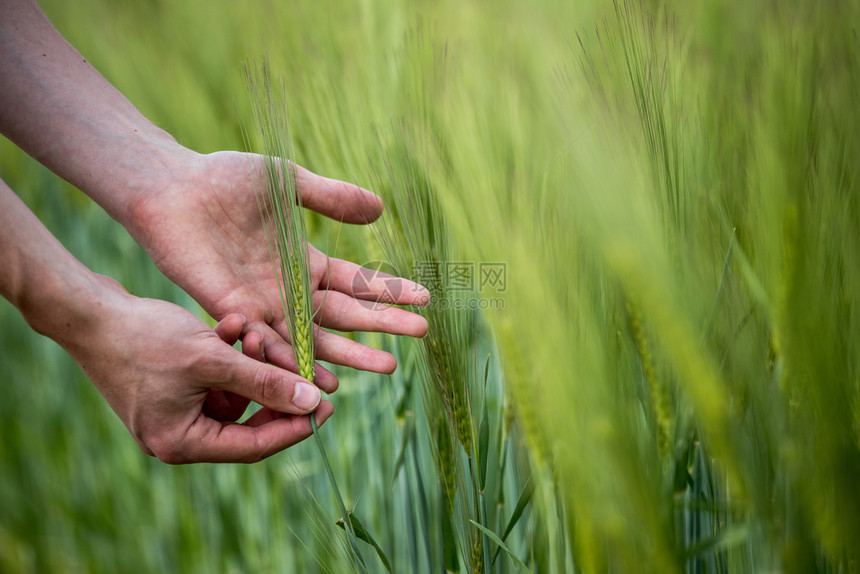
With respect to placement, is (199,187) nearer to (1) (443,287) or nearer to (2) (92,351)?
(2) (92,351)

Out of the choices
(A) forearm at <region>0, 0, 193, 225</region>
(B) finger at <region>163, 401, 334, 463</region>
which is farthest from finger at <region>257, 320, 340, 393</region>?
(A) forearm at <region>0, 0, 193, 225</region>

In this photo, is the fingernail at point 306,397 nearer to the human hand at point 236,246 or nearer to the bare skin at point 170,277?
the bare skin at point 170,277

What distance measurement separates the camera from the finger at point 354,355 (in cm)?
56

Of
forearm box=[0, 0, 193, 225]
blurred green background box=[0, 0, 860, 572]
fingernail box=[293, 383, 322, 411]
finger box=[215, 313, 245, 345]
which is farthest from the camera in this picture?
forearm box=[0, 0, 193, 225]

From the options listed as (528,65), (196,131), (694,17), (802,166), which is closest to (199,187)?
(196,131)

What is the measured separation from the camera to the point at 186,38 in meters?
1.22

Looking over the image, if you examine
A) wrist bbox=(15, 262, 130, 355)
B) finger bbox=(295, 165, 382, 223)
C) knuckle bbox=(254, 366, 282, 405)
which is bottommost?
knuckle bbox=(254, 366, 282, 405)

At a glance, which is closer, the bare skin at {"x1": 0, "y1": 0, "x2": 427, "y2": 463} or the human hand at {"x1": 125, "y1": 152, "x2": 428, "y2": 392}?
the bare skin at {"x1": 0, "y1": 0, "x2": 427, "y2": 463}

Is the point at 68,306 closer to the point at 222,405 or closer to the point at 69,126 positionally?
the point at 222,405

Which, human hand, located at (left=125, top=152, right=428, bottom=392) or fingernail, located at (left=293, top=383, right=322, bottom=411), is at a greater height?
human hand, located at (left=125, top=152, right=428, bottom=392)

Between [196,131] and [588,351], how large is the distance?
2.43 feet

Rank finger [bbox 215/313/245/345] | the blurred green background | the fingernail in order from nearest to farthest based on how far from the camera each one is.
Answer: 1. the blurred green background
2. the fingernail
3. finger [bbox 215/313/245/345]

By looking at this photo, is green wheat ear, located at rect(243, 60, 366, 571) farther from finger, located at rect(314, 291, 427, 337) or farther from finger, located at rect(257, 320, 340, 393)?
finger, located at rect(257, 320, 340, 393)

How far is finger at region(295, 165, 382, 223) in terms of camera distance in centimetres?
61
